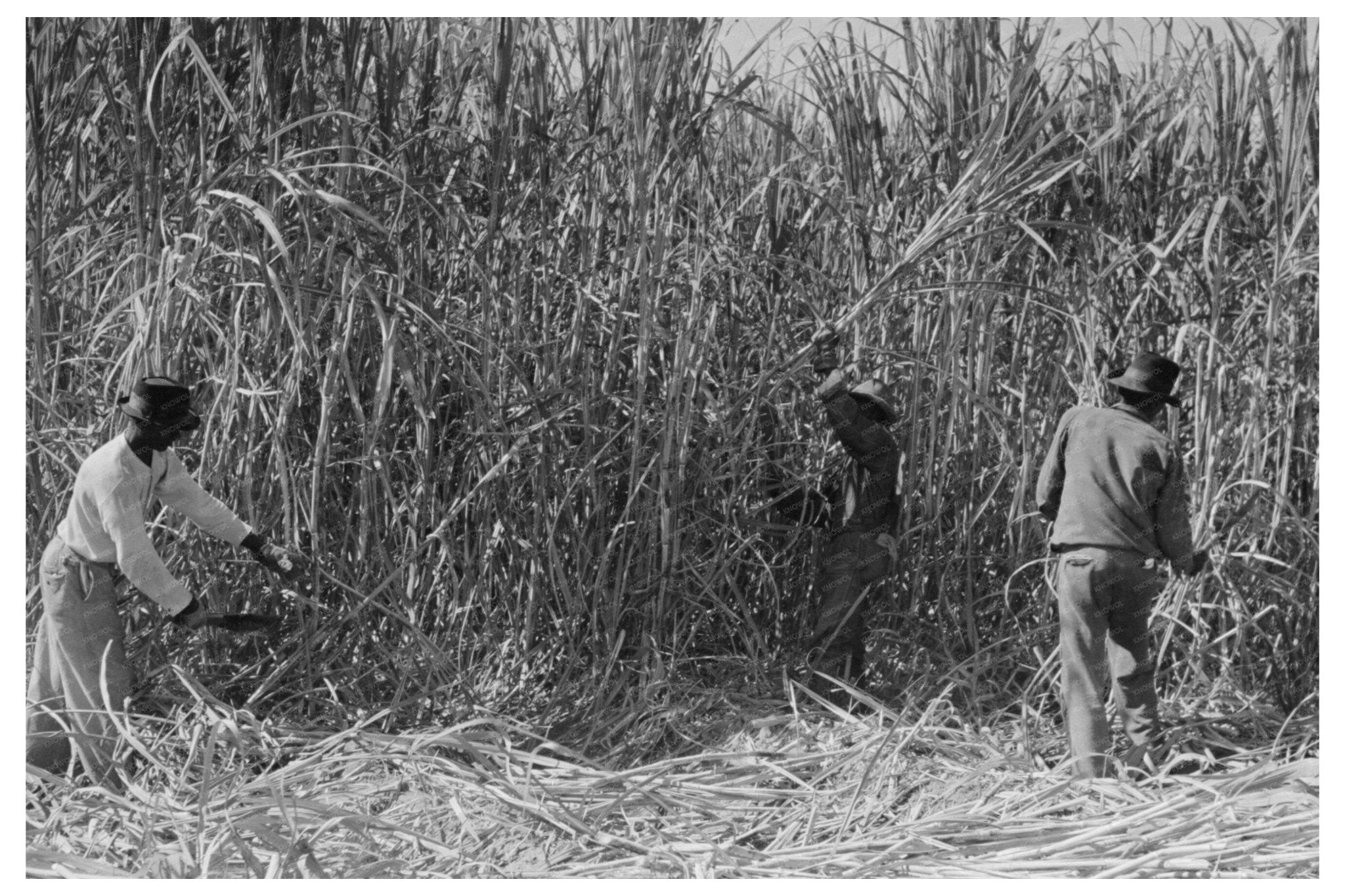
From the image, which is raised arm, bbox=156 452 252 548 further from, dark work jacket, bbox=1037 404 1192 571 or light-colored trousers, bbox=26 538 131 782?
dark work jacket, bbox=1037 404 1192 571

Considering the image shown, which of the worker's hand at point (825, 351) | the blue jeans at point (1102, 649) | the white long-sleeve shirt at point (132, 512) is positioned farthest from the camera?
the worker's hand at point (825, 351)

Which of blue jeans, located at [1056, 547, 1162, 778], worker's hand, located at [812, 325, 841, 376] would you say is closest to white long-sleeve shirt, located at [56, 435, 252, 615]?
worker's hand, located at [812, 325, 841, 376]

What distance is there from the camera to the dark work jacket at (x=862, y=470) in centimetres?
321

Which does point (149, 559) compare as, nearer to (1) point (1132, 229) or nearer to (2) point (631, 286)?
(2) point (631, 286)

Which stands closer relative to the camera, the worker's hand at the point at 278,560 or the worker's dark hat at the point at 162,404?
the worker's dark hat at the point at 162,404

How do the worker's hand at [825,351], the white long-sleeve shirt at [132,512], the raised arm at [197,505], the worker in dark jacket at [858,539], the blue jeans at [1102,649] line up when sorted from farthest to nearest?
the worker in dark jacket at [858,539], the worker's hand at [825,351], the blue jeans at [1102,649], the raised arm at [197,505], the white long-sleeve shirt at [132,512]

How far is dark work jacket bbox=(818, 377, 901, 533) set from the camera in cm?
321

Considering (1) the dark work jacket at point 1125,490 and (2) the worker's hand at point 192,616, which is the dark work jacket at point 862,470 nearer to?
(1) the dark work jacket at point 1125,490

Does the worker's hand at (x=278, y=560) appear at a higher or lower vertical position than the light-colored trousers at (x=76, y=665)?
higher

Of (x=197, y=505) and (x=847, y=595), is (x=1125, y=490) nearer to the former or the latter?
(x=847, y=595)

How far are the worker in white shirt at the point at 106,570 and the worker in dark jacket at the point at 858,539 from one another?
4.87ft

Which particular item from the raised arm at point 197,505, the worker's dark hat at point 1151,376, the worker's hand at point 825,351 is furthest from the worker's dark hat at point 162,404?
the worker's dark hat at point 1151,376

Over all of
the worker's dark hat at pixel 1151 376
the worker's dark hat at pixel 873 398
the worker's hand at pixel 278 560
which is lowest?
the worker's hand at pixel 278 560

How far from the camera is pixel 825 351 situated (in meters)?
3.22
